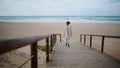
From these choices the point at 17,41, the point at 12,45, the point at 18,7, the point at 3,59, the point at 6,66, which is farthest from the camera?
the point at 18,7

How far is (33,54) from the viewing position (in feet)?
7.32

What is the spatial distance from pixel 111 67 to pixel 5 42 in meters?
3.42

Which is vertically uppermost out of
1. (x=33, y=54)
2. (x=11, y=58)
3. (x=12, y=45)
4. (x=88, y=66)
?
(x=12, y=45)

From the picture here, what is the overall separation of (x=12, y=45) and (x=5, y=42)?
11 cm

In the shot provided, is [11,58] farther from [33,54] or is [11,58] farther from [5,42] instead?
[5,42]

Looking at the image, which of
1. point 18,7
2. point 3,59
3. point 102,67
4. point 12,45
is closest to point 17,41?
point 12,45

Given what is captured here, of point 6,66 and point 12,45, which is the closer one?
point 12,45

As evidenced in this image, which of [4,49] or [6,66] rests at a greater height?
[4,49]

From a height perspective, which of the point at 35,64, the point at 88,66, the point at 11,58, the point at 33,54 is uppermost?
the point at 33,54

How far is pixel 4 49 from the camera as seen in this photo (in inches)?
40.3

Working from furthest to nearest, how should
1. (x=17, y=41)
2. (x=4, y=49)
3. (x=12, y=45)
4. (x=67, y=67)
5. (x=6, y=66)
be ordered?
(x=6, y=66) < (x=67, y=67) < (x=17, y=41) < (x=12, y=45) < (x=4, y=49)

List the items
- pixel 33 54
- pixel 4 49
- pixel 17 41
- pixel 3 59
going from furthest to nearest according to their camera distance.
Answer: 1. pixel 3 59
2. pixel 33 54
3. pixel 17 41
4. pixel 4 49

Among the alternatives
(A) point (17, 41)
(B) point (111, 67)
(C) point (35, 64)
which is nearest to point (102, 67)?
(B) point (111, 67)

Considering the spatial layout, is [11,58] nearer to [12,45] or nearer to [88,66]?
[88,66]
